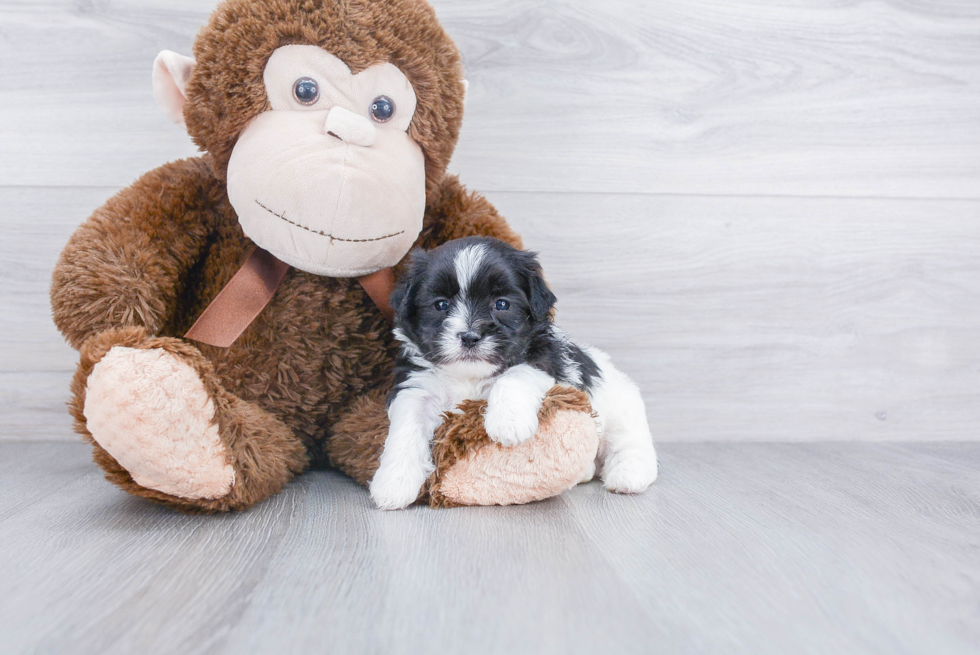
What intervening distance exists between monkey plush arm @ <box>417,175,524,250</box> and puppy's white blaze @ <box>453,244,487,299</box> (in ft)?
0.78

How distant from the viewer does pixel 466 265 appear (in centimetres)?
128

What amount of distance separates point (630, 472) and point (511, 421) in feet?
1.29

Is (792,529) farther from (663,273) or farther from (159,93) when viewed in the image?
(159,93)

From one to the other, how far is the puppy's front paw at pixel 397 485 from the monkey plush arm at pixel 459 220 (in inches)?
21.2

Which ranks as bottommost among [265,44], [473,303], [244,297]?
[244,297]

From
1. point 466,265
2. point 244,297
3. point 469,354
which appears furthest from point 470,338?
point 244,297

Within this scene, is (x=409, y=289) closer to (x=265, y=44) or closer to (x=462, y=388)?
(x=462, y=388)

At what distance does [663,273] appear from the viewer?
1.96m

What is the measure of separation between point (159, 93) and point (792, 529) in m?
1.50

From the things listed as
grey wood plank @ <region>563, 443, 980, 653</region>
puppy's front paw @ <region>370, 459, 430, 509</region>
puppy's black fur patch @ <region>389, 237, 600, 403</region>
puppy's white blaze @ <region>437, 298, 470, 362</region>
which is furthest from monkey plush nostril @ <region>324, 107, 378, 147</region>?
grey wood plank @ <region>563, 443, 980, 653</region>

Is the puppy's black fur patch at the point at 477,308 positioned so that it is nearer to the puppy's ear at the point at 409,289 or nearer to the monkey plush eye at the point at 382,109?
the puppy's ear at the point at 409,289

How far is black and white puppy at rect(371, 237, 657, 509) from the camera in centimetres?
123

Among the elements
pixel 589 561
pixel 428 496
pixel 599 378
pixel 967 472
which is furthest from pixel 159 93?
pixel 967 472

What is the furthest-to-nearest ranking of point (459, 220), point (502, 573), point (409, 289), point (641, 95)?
point (641, 95)
point (459, 220)
point (409, 289)
point (502, 573)
